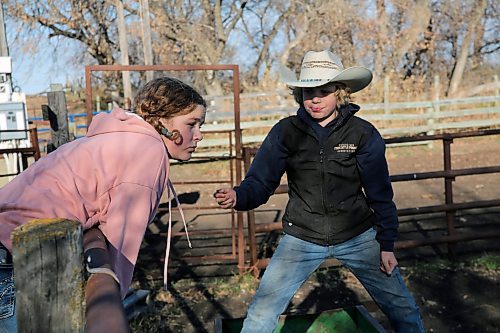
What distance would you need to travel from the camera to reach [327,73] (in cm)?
279

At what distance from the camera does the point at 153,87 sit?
6.41 feet

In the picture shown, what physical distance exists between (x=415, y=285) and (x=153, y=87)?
142 inches

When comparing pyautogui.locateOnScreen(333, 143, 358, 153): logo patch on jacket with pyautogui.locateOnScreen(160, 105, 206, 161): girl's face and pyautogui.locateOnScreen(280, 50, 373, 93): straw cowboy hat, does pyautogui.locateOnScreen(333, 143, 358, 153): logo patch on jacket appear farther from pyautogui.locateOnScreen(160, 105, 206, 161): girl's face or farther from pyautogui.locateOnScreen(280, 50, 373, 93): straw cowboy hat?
pyautogui.locateOnScreen(160, 105, 206, 161): girl's face

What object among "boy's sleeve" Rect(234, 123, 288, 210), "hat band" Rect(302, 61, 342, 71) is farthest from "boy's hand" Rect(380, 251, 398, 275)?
"hat band" Rect(302, 61, 342, 71)

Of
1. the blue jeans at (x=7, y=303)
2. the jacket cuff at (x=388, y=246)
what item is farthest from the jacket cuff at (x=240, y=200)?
the blue jeans at (x=7, y=303)

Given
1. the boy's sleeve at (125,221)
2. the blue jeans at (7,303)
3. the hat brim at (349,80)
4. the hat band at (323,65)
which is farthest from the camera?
the hat band at (323,65)

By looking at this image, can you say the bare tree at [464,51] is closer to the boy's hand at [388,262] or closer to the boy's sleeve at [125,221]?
the boy's hand at [388,262]

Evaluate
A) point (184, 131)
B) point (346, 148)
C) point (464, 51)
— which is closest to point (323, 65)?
point (346, 148)

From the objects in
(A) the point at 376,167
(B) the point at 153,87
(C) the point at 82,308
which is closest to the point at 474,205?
(A) the point at 376,167

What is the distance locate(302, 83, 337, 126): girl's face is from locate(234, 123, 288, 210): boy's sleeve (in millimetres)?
221

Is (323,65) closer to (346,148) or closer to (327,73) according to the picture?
(327,73)

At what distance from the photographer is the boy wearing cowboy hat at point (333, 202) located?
2.74 meters

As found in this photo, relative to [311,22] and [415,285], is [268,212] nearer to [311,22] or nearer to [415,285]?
[415,285]

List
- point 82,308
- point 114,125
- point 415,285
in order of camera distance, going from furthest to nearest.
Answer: point 415,285 < point 114,125 < point 82,308
